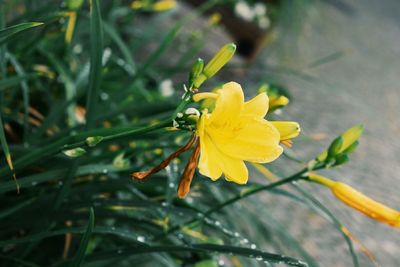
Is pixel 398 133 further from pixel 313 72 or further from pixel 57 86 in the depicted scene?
pixel 57 86

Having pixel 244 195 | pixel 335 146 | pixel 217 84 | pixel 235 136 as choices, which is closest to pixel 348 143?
pixel 335 146

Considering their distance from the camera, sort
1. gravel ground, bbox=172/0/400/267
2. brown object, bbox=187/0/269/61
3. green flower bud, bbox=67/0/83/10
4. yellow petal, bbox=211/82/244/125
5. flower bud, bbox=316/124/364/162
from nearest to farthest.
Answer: yellow petal, bbox=211/82/244/125 → flower bud, bbox=316/124/364/162 → green flower bud, bbox=67/0/83/10 → gravel ground, bbox=172/0/400/267 → brown object, bbox=187/0/269/61

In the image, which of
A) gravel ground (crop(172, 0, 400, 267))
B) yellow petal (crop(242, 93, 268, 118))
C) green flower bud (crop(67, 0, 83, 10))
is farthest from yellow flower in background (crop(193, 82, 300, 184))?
gravel ground (crop(172, 0, 400, 267))

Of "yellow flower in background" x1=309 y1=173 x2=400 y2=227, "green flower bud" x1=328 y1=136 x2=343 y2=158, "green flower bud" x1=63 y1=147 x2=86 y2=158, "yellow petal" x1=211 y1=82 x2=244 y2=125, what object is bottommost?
"yellow flower in background" x1=309 y1=173 x2=400 y2=227

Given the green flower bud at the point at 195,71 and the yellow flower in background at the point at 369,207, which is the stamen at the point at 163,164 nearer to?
the green flower bud at the point at 195,71

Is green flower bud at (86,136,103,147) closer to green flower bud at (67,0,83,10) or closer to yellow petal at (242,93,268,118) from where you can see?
yellow petal at (242,93,268,118)
